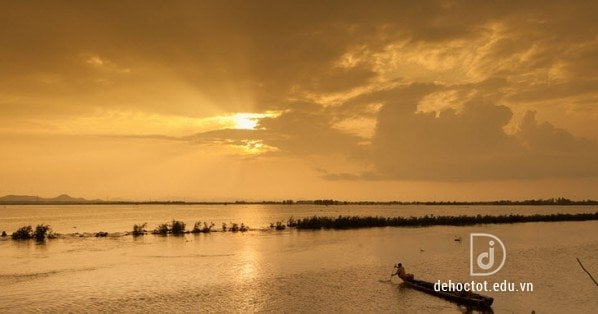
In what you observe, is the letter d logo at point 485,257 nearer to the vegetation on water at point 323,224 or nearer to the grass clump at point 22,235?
the vegetation on water at point 323,224

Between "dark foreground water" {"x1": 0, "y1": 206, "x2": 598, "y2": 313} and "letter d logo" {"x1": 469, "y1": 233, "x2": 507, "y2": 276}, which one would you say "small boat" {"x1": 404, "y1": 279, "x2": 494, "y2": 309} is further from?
"letter d logo" {"x1": 469, "y1": 233, "x2": 507, "y2": 276}

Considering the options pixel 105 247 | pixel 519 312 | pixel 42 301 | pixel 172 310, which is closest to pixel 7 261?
pixel 105 247

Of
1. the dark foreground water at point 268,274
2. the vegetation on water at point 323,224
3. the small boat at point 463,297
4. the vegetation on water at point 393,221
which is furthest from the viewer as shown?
the vegetation on water at point 393,221

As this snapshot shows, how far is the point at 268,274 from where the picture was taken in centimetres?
3881

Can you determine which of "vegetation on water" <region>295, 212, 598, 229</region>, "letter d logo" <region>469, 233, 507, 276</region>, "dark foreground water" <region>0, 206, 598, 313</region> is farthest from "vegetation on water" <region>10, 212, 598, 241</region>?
"letter d logo" <region>469, 233, 507, 276</region>

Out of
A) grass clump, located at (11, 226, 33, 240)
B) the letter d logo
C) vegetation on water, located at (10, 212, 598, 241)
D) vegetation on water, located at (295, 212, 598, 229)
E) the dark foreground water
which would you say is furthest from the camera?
vegetation on water, located at (295, 212, 598, 229)

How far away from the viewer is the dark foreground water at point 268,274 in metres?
28.4

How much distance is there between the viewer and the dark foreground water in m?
28.4

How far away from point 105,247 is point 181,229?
17371 millimetres

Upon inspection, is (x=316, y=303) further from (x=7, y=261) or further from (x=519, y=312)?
(x=7, y=261)

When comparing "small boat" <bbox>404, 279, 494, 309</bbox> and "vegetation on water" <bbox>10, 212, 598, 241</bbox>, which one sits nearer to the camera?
"small boat" <bbox>404, 279, 494, 309</bbox>

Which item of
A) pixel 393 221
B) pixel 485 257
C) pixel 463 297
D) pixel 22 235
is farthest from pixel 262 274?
pixel 393 221

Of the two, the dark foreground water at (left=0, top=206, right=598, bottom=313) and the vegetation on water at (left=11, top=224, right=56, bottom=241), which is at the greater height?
the vegetation on water at (left=11, top=224, right=56, bottom=241)

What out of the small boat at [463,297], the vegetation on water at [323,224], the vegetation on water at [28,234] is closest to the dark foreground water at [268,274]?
the small boat at [463,297]
